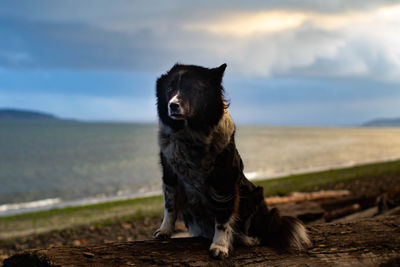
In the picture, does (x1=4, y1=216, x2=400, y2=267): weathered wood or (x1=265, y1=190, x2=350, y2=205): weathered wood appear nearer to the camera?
(x1=4, y1=216, x2=400, y2=267): weathered wood

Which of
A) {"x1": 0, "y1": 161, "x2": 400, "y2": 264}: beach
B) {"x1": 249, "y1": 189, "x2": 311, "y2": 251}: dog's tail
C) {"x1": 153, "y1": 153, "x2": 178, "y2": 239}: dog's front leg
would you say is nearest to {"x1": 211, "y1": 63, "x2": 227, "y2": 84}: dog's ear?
{"x1": 153, "y1": 153, "x2": 178, "y2": 239}: dog's front leg

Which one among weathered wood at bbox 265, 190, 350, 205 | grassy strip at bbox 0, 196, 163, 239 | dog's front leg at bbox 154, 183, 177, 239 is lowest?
grassy strip at bbox 0, 196, 163, 239

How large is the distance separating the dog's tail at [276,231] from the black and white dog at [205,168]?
0.04 ft

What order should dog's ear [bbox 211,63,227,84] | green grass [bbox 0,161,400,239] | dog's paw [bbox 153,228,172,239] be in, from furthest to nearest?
green grass [bbox 0,161,400,239]
dog's paw [bbox 153,228,172,239]
dog's ear [bbox 211,63,227,84]

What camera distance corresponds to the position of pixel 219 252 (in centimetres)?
391

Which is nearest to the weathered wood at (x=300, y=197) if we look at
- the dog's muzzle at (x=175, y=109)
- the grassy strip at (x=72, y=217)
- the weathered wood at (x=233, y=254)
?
the grassy strip at (x=72, y=217)

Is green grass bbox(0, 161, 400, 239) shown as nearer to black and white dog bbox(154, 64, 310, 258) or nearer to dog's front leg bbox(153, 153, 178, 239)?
dog's front leg bbox(153, 153, 178, 239)

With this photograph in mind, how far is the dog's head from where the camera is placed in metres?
3.45

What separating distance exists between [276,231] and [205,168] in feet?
4.79

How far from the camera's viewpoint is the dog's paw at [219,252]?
3904mm

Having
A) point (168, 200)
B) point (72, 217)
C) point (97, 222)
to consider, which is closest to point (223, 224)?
point (168, 200)

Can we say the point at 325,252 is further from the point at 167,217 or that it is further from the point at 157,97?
the point at 157,97

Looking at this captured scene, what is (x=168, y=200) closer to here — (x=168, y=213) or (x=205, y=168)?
(x=168, y=213)

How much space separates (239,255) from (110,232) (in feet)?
25.4
